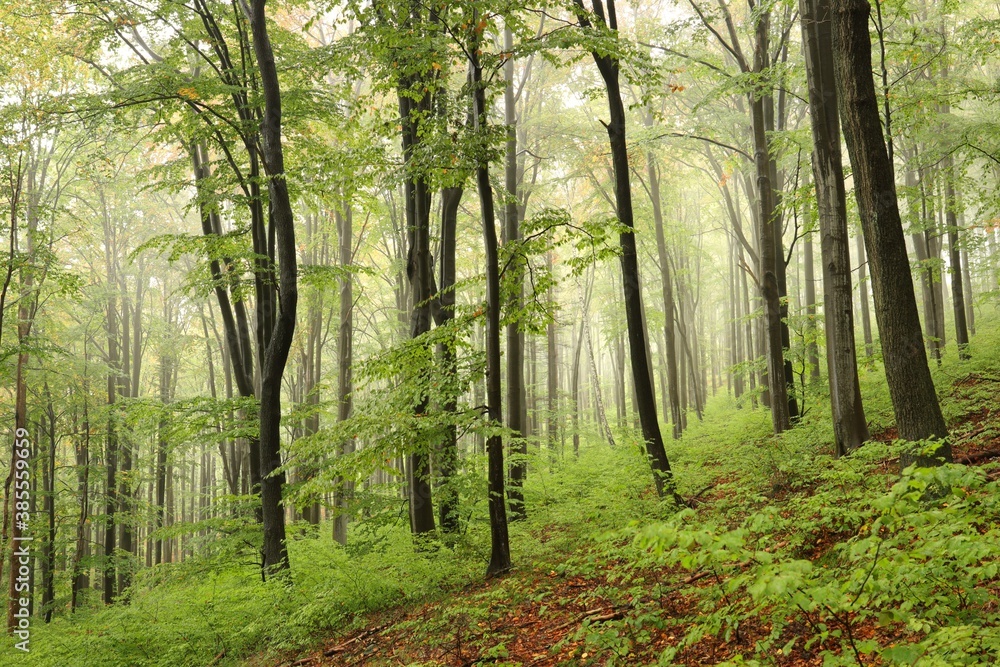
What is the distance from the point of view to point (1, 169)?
424 inches

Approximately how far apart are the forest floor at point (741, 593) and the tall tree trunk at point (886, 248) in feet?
2.06

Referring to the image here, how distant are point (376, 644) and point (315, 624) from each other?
4.14ft

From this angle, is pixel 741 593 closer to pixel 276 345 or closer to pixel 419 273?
pixel 419 273

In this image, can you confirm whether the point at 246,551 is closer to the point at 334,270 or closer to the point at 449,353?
the point at 334,270

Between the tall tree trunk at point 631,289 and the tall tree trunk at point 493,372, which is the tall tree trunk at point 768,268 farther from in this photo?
the tall tree trunk at point 493,372

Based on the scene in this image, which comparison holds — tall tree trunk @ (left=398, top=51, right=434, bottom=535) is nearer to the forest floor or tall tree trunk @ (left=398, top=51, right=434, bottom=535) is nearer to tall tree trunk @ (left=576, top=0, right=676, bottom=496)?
the forest floor

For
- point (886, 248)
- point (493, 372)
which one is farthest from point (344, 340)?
point (886, 248)

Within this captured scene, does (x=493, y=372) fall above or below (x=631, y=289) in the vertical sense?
below

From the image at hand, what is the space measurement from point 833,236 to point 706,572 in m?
4.67

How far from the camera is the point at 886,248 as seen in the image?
492 centimetres

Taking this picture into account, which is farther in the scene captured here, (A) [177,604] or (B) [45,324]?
(B) [45,324]

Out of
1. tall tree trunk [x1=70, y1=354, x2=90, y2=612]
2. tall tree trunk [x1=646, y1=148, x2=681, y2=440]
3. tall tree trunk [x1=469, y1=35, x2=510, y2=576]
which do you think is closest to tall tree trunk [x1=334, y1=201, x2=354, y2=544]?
tall tree trunk [x1=70, y1=354, x2=90, y2=612]

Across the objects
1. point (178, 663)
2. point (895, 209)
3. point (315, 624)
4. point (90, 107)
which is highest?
point (90, 107)

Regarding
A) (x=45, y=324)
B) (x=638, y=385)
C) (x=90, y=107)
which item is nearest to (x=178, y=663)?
(x=638, y=385)
